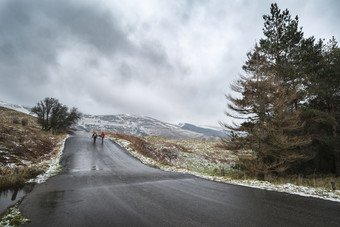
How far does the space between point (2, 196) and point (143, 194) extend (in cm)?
592

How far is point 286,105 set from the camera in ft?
37.1

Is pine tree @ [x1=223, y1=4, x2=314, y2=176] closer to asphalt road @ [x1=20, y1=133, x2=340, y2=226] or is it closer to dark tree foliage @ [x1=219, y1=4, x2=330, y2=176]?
dark tree foliage @ [x1=219, y1=4, x2=330, y2=176]

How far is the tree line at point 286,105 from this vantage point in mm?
11141

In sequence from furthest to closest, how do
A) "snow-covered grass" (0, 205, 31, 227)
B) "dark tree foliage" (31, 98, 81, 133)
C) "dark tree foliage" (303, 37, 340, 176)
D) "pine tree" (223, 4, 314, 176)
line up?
"dark tree foliage" (31, 98, 81, 133) → "dark tree foliage" (303, 37, 340, 176) → "pine tree" (223, 4, 314, 176) → "snow-covered grass" (0, 205, 31, 227)

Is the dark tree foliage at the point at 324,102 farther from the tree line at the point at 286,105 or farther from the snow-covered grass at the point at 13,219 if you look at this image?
the snow-covered grass at the point at 13,219

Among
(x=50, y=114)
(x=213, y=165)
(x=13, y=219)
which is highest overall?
(x=50, y=114)

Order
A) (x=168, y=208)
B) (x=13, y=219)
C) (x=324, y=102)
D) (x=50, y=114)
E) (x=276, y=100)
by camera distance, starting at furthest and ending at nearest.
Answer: (x=50, y=114) < (x=324, y=102) < (x=276, y=100) < (x=168, y=208) < (x=13, y=219)

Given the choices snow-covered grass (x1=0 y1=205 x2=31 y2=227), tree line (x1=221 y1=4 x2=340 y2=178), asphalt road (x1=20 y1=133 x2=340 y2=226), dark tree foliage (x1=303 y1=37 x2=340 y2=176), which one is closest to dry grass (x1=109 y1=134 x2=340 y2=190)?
tree line (x1=221 y1=4 x2=340 y2=178)

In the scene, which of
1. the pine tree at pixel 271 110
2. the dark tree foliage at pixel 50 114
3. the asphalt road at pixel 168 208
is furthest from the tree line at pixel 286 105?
the dark tree foliage at pixel 50 114

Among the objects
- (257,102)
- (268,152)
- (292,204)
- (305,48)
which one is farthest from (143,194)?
(305,48)

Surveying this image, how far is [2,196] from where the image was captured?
669 centimetres

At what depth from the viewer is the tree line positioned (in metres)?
11.1

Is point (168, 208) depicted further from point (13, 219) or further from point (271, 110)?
point (271, 110)

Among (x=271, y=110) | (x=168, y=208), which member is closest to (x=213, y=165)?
(x=271, y=110)
